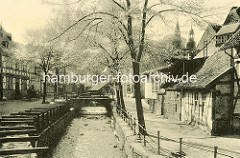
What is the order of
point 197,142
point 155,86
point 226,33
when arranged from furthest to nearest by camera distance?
point 155,86, point 226,33, point 197,142

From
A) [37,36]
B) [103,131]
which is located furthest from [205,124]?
[37,36]

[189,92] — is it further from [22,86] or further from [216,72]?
[22,86]

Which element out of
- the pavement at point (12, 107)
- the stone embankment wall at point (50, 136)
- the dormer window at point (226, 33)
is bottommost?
the stone embankment wall at point (50, 136)

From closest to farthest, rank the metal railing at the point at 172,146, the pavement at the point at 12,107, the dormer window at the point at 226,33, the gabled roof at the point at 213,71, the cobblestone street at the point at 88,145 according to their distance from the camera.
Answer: the metal railing at the point at 172,146
the gabled roof at the point at 213,71
the cobblestone street at the point at 88,145
the dormer window at the point at 226,33
the pavement at the point at 12,107


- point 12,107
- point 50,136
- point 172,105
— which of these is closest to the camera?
point 50,136

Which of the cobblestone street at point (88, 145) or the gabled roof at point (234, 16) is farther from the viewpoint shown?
the gabled roof at point (234, 16)

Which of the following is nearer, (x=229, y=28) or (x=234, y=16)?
(x=229, y=28)

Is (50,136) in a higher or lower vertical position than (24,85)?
lower

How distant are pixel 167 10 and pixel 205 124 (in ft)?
23.1

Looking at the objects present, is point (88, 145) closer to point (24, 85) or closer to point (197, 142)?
point (197, 142)

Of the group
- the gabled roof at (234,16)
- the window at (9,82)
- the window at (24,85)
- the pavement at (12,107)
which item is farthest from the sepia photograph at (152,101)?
the window at (24,85)

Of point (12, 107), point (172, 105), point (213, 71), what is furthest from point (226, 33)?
point (12, 107)

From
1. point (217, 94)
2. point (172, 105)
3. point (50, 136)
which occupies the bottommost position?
point (50, 136)

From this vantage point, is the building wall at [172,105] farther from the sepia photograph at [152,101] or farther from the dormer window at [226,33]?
the dormer window at [226,33]
